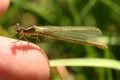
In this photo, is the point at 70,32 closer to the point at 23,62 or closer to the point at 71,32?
the point at 71,32

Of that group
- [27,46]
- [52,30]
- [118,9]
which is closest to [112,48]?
[118,9]

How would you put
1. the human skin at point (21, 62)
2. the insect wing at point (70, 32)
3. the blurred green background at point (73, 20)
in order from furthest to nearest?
the blurred green background at point (73, 20) < the insect wing at point (70, 32) < the human skin at point (21, 62)

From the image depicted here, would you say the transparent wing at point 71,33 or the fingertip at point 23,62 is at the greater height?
the transparent wing at point 71,33

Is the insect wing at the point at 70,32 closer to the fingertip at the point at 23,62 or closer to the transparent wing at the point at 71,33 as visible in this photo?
the transparent wing at the point at 71,33

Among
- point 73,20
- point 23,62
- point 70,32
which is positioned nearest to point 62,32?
point 70,32

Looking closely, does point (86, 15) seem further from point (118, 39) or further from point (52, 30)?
point (52, 30)

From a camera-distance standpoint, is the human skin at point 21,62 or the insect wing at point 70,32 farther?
the insect wing at point 70,32

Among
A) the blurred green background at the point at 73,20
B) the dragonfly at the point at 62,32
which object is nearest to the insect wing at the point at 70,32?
the dragonfly at the point at 62,32

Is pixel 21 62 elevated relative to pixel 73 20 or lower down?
lower down
